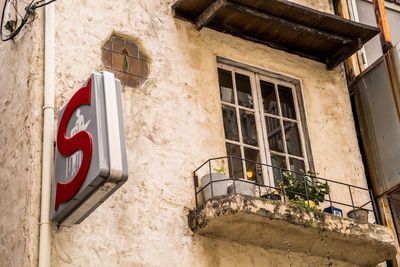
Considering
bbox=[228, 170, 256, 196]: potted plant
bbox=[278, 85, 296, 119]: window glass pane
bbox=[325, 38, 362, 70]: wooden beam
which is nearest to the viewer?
bbox=[228, 170, 256, 196]: potted plant

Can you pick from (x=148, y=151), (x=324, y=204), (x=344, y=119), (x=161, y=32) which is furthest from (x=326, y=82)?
(x=148, y=151)

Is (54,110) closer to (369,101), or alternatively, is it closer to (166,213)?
(166,213)

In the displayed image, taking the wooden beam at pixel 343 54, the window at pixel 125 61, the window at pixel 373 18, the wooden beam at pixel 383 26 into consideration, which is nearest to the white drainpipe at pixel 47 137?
the window at pixel 125 61

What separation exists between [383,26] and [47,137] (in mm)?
5860

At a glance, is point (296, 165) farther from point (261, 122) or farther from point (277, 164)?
point (261, 122)

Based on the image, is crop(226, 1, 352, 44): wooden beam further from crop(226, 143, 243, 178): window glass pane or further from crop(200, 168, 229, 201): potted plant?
crop(200, 168, 229, 201): potted plant

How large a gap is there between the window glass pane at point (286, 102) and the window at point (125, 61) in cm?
231

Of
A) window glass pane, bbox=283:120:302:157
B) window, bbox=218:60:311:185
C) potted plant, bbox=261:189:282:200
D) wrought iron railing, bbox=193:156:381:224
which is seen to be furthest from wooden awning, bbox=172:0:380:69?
potted plant, bbox=261:189:282:200

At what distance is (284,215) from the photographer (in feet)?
27.7

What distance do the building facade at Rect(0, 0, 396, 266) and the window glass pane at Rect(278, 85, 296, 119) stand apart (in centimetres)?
2

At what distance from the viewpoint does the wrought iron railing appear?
8.60 m

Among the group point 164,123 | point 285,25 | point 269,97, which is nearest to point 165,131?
point 164,123

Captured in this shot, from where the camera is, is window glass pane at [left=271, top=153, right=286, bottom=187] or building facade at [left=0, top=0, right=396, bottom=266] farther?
window glass pane at [left=271, top=153, right=286, bottom=187]

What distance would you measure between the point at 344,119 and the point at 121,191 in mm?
4139
